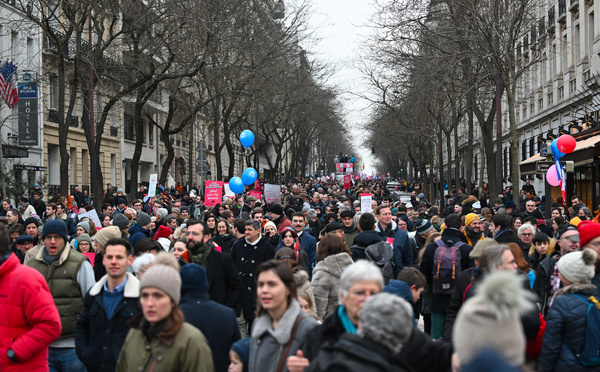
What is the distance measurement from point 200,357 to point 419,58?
806 inches

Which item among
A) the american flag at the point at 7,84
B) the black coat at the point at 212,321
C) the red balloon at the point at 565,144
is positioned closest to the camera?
the black coat at the point at 212,321

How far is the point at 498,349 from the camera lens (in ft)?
7.96

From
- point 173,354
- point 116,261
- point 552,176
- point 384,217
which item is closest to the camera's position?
point 173,354

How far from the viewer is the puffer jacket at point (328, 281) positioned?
738 centimetres

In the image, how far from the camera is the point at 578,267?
5.34 m

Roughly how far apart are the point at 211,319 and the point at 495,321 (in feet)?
9.16

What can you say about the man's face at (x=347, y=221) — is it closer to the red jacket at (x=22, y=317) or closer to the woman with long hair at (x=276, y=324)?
the red jacket at (x=22, y=317)

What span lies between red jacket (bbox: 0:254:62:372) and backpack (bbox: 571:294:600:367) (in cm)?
349

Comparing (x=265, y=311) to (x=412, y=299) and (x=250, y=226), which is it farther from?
(x=250, y=226)

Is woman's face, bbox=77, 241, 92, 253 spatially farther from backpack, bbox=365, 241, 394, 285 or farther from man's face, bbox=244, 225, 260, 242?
backpack, bbox=365, 241, 394, 285

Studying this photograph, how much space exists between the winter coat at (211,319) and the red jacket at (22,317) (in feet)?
2.93

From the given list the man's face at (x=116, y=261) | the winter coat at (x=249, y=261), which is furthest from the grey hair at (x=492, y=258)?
→ the winter coat at (x=249, y=261)

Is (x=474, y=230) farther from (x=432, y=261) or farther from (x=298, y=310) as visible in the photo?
(x=298, y=310)

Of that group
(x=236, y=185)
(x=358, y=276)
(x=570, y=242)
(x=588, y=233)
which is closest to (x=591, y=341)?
(x=588, y=233)
